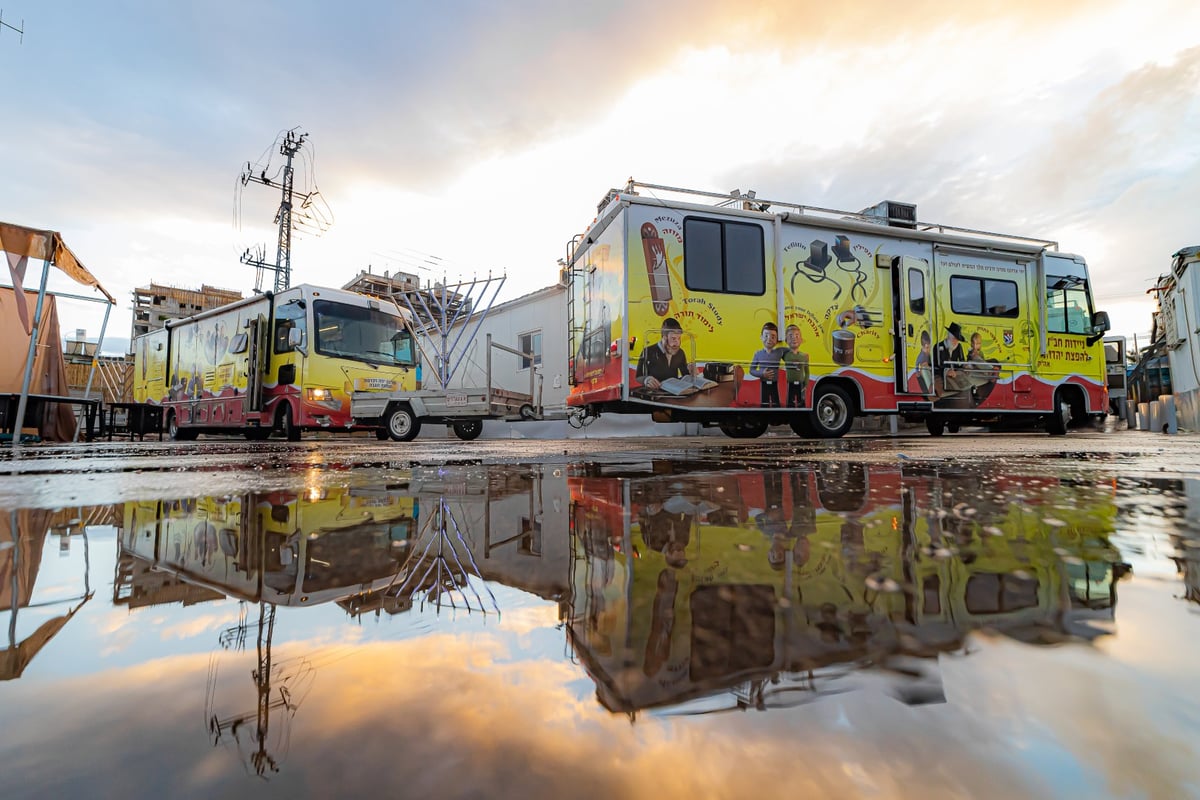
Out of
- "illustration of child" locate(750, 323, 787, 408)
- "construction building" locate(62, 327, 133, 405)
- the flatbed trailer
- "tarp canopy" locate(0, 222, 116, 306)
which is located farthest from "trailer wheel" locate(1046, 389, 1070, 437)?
"construction building" locate(62, 327, 133, 405)

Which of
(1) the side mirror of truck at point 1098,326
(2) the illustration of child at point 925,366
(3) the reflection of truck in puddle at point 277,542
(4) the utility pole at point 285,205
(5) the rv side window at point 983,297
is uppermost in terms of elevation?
(4) the utility pole at point 285,205

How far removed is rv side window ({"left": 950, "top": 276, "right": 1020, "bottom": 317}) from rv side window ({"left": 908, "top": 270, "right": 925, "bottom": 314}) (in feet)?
1.77

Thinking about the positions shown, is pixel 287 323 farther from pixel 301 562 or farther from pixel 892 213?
pixel 301 562

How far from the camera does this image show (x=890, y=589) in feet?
2.40

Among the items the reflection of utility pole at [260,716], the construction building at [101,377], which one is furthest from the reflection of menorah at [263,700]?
the construction building at [101,377]

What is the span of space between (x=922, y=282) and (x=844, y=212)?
152cm

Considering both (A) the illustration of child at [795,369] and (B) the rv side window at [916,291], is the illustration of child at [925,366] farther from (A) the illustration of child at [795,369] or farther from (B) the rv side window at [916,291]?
(A) the illustration of child at [795,369]

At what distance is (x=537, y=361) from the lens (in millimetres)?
15508

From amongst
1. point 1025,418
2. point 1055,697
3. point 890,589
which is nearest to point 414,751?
point 1055,697

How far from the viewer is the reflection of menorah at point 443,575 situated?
76 cm

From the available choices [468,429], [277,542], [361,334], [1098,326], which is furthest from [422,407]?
[1098,326]

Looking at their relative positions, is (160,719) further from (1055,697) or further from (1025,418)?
(1025,418)

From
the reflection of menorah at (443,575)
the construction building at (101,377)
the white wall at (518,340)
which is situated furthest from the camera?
the construction building at (101,377)

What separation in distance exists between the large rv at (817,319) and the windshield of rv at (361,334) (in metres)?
4.22
